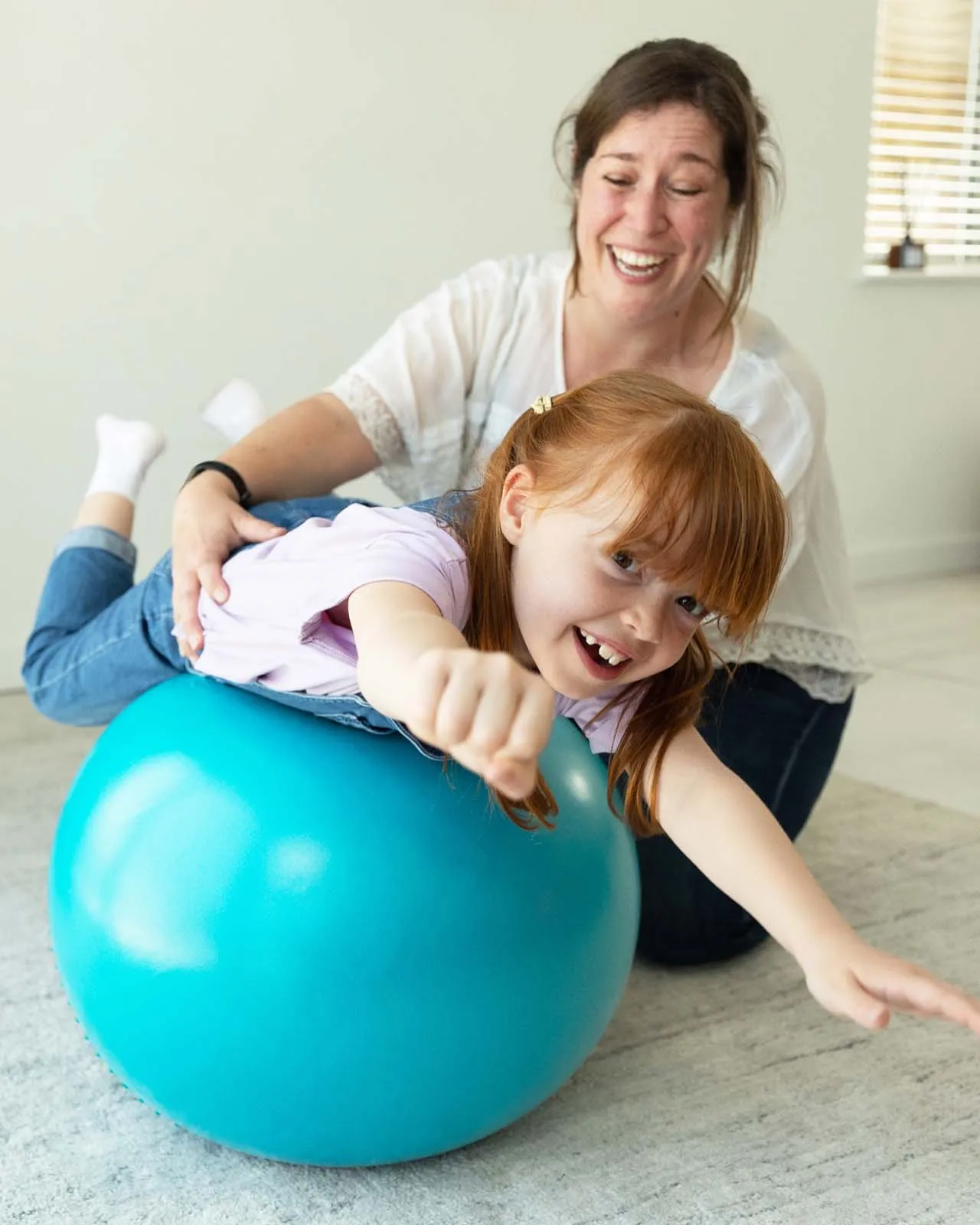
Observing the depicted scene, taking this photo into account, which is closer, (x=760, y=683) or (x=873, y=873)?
(x=760, y=683)

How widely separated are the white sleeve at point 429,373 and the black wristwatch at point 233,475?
0.21m

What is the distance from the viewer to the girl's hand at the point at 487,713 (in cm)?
80

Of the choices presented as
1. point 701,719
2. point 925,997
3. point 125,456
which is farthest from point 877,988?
point 125,456

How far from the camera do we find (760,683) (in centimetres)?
199

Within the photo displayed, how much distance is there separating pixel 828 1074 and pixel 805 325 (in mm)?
3056

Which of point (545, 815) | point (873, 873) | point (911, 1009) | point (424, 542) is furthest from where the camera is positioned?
point (873, 873)

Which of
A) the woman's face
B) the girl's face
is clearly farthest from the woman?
the girl's face

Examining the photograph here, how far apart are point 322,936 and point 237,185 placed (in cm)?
236

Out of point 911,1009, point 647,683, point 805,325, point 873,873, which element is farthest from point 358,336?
point 911,1009

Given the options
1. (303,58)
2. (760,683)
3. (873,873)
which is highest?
(303,58)

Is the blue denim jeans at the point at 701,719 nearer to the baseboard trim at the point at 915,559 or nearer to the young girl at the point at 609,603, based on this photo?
the young girl at the point at 609,603

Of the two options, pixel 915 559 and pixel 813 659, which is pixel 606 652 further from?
pixel 915 559

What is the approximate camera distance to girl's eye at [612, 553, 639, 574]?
44.6 inches

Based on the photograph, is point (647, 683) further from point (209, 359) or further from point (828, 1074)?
point (209, 359)
